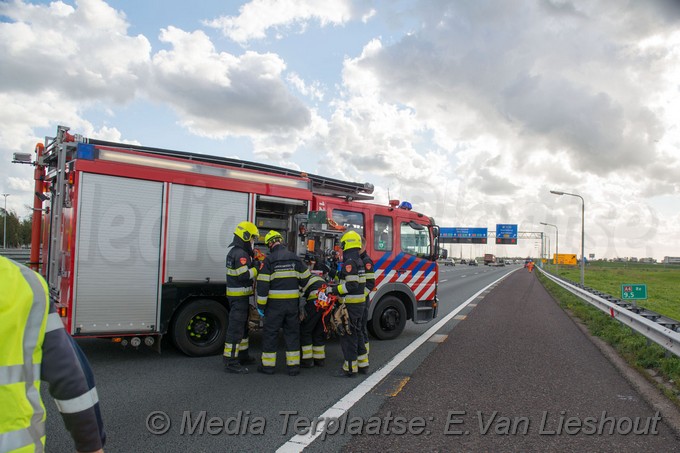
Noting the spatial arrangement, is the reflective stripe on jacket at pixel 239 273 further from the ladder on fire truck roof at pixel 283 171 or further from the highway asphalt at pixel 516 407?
the highway asphalt at pixel 516 407

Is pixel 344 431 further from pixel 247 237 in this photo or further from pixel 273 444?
pixel 247 237

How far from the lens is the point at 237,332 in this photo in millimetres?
6598

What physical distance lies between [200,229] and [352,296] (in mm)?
2455

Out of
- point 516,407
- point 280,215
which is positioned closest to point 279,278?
point 280,215

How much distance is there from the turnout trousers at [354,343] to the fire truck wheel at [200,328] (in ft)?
6.53

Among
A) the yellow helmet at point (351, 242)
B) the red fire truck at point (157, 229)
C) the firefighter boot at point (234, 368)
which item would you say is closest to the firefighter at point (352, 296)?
the yellow helmet at point (351, 242)

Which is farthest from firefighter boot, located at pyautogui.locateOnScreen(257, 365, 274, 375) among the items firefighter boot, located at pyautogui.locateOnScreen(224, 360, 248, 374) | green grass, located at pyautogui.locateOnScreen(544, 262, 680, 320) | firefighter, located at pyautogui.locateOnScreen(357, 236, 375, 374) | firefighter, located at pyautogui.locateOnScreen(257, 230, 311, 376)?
green grass, located at pyautogui.locateOnScreen(544, 262, 680, 320)

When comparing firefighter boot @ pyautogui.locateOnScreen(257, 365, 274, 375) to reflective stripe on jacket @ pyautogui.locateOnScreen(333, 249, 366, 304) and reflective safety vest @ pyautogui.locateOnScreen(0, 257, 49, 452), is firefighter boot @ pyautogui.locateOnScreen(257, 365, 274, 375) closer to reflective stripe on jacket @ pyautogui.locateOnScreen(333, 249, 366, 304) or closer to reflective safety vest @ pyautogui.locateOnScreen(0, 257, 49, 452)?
reflective stripe on jacket @ pyautogui.locateOnScreen(333, 249, 366, 304)

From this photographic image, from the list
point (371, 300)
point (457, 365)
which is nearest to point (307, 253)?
point (371, 300)

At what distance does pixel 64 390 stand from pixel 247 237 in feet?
17.4

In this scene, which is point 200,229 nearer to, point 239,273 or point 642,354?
point 239,273

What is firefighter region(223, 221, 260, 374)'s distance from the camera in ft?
21.5

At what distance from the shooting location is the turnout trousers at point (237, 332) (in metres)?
6.52

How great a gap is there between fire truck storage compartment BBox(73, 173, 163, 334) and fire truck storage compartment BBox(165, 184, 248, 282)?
0.22 metres
